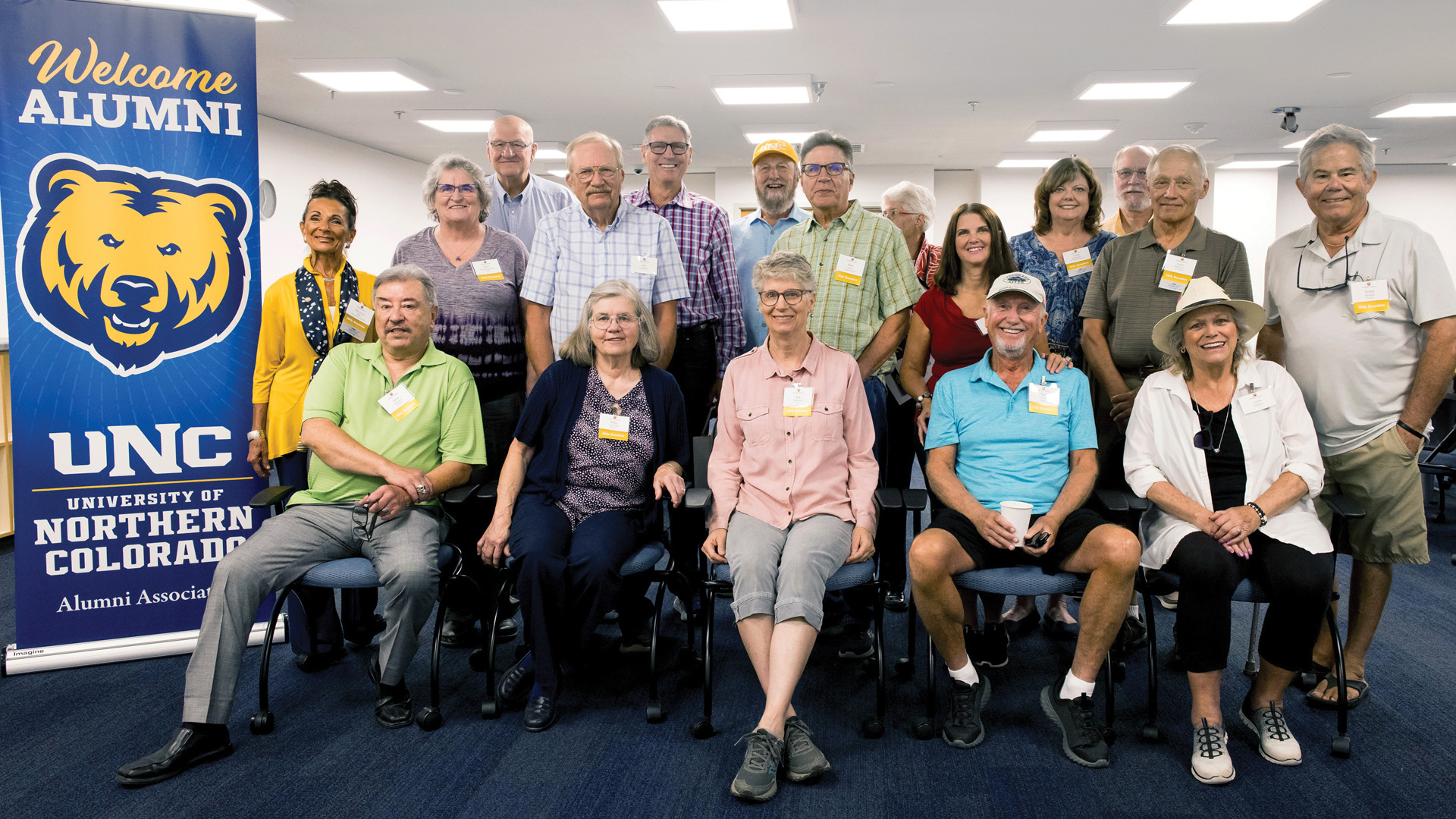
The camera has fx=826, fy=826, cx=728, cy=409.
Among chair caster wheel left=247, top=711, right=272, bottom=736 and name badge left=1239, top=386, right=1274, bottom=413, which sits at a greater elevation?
name badge left=1239, top=386, right=1274, bottom=413

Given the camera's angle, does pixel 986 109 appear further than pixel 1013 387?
Yes

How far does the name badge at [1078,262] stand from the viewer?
324 centimetres

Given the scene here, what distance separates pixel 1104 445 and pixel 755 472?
1422mm

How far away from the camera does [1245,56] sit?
6473 millimetres

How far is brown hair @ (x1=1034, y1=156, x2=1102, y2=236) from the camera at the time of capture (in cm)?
324

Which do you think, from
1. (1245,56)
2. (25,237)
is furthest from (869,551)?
(1245,56)

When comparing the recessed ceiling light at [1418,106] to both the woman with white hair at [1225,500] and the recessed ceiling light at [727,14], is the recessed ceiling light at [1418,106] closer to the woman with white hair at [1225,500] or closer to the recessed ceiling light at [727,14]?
the recessed ceiling light at [727,14]

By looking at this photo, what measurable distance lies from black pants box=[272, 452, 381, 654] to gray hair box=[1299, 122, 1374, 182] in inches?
137

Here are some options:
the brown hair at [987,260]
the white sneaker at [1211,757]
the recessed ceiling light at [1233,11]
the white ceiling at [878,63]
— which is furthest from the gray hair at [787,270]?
the recessed ceiling light at [1233,11]

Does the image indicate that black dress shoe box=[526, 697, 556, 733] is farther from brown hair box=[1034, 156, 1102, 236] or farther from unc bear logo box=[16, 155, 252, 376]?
brown hair box=[1034, 156, 1102, 236]

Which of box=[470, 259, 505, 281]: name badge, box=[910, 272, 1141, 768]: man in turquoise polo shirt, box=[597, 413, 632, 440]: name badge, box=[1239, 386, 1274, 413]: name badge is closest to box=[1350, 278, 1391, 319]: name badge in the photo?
box=[1239, 386, 1274, 413]: name badge

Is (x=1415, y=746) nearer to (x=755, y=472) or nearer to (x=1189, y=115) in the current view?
(x=755, y=472)

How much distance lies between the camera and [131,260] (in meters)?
2.85

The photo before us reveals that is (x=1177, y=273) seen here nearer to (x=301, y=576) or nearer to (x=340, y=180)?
(x=301, y=576)
